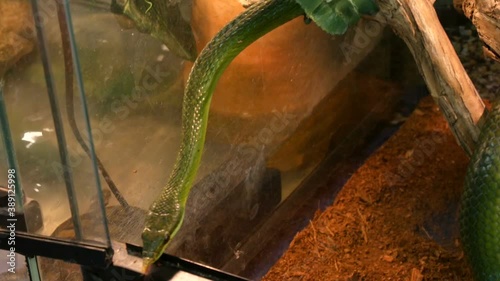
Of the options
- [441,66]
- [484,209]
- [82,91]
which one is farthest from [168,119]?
[484,209]

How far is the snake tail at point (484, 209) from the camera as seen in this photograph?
1.39 m

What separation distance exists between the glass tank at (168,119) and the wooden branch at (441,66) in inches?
25.2

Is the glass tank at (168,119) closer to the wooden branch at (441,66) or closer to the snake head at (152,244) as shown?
the snake head at (152,244)

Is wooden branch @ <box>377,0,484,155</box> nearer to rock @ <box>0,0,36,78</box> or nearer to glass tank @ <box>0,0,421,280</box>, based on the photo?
glass tank @ <box>0,0,421,280</box>

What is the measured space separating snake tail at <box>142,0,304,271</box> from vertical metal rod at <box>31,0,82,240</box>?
247 mm

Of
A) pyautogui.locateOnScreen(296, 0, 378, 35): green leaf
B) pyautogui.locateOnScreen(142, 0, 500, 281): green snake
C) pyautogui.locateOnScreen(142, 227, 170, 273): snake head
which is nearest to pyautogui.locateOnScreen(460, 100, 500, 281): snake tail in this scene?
pyautogui.locateOnScreen(142, 0, 500, 281): green snake

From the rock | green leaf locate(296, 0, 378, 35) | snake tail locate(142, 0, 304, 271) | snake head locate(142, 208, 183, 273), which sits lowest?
snake head locate(142, 208, 183, 273)

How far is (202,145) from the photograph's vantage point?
166 centimetres

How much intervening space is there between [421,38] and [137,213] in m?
0.84

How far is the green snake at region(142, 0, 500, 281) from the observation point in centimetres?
139

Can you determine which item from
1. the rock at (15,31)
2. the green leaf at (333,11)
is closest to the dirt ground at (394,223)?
the green leaf at (333,11)

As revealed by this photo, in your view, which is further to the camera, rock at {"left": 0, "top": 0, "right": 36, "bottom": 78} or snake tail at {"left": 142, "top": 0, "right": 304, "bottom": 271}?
snake tail at {"left": 142, "top": 0, "right": 304, "bottom": 271}

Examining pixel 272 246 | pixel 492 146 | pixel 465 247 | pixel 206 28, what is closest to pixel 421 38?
pixel 492 146

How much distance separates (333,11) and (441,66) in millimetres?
294
